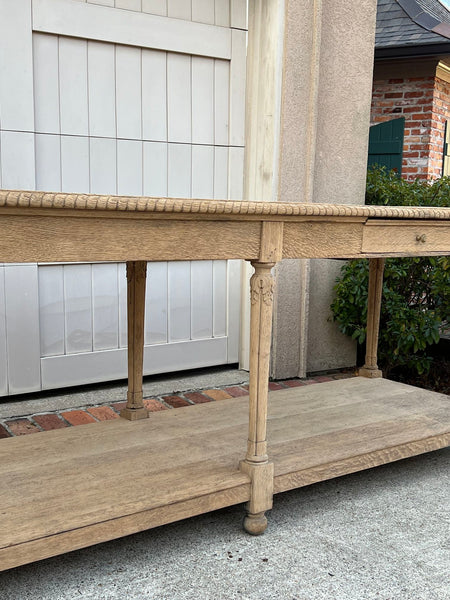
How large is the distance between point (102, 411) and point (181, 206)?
6.47 feet

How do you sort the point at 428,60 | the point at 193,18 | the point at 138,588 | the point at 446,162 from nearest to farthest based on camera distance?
the point at 138,588, the point at 193,18, the point at 428,60, the point at 446,162

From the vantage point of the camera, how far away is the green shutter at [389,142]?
287 inches

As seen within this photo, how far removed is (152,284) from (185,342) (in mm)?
440

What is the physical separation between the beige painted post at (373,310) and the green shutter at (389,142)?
3.76 meters

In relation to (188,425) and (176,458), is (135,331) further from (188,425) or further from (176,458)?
(176,458)

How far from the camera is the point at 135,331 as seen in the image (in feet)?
10.1

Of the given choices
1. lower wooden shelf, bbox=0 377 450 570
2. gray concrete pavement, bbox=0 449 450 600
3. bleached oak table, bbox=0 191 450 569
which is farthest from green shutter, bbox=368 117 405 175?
gray concrete pavement, bbox=0 449 450 600

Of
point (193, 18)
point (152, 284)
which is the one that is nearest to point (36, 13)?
point (193, 18)

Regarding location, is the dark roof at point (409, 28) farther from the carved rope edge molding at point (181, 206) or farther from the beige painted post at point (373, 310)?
the carved rope edge molding at point (181, 206)

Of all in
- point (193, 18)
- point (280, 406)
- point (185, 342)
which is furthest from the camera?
point (185, 342)

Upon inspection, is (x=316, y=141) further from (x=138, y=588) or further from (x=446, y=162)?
(x=446, y=162)

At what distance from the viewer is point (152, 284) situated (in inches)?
166

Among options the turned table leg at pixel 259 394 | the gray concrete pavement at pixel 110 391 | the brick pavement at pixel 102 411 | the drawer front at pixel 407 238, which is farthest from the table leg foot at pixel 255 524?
the gray concrete pavement at pixel 110 391

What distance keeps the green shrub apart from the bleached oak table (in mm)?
1079
